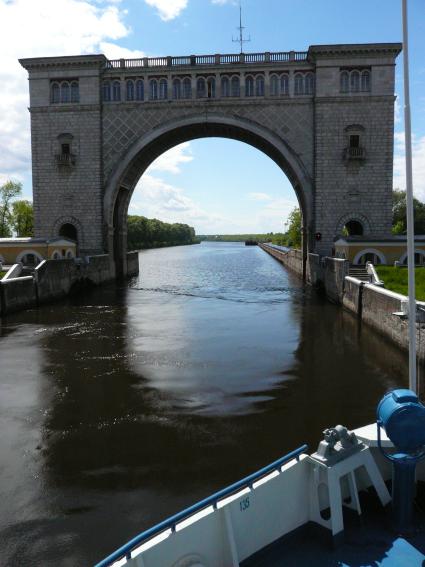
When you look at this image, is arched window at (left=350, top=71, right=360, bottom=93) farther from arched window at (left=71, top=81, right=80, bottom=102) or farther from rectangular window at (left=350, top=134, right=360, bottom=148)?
arched window at (left=71, top=81, right=80, bottom=102)

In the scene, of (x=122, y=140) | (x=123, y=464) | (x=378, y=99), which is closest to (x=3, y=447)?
(x=123, y=464)

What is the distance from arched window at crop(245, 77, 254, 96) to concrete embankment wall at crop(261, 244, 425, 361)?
1212 centimetres

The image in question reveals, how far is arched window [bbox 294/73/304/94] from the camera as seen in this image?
34.0 meters

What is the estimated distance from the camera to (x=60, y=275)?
28.9 m

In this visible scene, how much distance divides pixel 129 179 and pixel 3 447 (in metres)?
31.4

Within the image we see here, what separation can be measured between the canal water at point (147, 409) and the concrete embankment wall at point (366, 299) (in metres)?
0.53

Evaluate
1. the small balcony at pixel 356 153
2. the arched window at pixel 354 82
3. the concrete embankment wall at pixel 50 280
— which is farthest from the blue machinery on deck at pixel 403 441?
the arched window at pixel 354 82

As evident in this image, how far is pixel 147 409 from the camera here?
10.4m

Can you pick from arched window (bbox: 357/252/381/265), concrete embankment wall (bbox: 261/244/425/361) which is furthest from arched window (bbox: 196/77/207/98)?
arched window (bbox: 357/252/381/265)

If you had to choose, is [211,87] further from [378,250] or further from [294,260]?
[294,260]

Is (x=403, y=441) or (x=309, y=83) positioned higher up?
(x=309, y=83)

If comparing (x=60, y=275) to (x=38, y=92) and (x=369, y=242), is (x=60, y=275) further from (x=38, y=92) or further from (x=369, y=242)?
(x=369, y=242)

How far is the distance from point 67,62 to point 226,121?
11.7 m

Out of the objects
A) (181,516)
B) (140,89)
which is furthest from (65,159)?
(181,516)
